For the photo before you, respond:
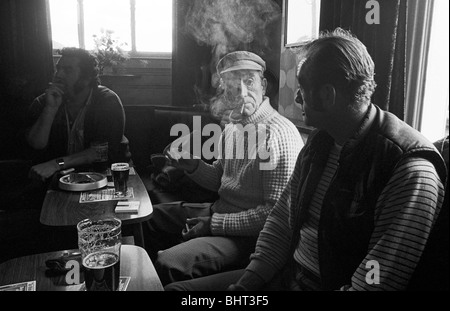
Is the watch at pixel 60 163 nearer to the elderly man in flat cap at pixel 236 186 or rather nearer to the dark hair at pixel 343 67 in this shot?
the elderly man in flat cap at pixel 236 186

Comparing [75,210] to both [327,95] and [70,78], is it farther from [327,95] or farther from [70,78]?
[70,78]

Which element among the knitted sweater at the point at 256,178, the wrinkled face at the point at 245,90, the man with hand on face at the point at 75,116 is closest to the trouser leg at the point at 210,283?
the knitted sweater at the point at 256,178

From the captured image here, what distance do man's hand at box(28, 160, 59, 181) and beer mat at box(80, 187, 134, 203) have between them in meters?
0.50

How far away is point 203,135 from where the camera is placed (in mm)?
3867

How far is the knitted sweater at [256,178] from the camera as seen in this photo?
1860mm

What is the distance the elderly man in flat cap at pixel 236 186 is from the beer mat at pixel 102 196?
35 cm

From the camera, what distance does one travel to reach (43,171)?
7.97ft

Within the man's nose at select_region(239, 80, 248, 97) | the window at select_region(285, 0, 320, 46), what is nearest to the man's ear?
the man's nose at select_region(239, 80, 248, 97)

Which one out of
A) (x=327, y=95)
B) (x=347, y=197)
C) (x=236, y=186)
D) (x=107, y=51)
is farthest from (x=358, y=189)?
(x=107, y=51)

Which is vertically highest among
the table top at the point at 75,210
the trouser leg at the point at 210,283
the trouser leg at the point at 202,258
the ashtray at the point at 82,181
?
the ashtray at the point at 82,181

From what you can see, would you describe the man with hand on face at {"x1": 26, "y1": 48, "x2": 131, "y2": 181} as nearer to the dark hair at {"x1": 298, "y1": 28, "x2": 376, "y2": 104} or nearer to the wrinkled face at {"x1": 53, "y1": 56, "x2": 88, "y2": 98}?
the wrinkled face at {"x1": 53, "y1": 56, "x2": 88, "y2": 98}

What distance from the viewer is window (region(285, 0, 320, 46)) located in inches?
112

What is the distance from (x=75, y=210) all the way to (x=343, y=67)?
1.38 m

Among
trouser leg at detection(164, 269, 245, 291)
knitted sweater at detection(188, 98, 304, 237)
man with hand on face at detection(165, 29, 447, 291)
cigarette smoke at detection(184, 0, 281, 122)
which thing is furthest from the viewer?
cigarette smoke at detection(184, 0, 281, 122)
